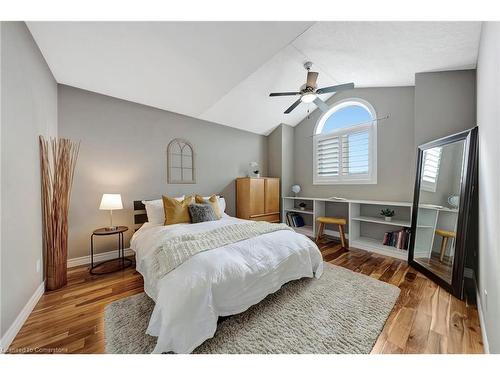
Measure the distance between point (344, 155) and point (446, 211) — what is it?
201 centimetres

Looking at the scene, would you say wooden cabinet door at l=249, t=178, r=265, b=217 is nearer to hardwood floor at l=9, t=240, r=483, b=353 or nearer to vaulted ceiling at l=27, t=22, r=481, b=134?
vaulted ceiling at l=27, t=22, r=481, b=134

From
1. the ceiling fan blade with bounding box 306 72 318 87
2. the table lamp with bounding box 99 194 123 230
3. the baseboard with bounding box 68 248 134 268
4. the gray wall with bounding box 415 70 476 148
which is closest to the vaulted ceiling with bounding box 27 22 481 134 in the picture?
the gray wall with bounding box 415 70 476 148

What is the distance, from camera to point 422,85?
273 cm

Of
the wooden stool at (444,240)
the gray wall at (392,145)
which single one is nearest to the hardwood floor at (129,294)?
the wooden stool at (444,240)

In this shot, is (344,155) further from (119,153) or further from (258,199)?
(119,153)

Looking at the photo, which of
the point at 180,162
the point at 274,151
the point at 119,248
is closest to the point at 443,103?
the point at 274,151

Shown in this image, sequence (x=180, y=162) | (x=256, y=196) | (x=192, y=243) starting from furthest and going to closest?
(x=256, y=196)
(x=180, y=162)
(x=192, y=243)

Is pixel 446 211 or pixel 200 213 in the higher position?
pixel 446 211

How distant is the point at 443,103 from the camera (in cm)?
256

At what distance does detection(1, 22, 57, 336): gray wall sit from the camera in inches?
53.9

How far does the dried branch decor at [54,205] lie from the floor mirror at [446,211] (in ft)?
13.7
